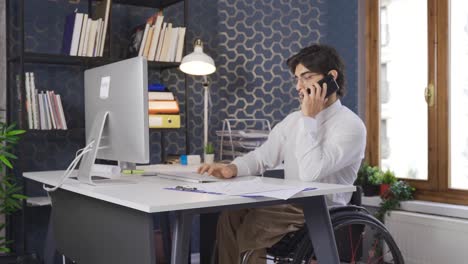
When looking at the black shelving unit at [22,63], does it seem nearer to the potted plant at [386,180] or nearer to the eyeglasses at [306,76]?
the eyeglasses at [306,76]

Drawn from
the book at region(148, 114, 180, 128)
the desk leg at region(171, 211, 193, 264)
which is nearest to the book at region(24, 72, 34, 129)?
the book at region(148, 114, 180, 128)

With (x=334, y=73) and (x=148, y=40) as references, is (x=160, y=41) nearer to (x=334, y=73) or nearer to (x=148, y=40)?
(x=148, y=40)

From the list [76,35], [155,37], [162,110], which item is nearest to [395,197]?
[162,110]

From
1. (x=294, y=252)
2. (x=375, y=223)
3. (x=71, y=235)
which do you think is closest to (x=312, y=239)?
(x=294, y=252)

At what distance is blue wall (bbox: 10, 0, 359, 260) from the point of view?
136 inches

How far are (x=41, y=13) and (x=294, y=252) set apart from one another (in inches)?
86.6

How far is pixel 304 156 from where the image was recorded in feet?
7.43

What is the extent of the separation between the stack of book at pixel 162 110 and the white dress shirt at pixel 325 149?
929mm

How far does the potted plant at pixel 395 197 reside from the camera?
3.71 metres

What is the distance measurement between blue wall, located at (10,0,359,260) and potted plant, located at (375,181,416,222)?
0.75 meters

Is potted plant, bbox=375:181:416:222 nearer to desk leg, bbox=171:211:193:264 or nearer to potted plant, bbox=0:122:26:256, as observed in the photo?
potted plant, bbox=0:122:26:256

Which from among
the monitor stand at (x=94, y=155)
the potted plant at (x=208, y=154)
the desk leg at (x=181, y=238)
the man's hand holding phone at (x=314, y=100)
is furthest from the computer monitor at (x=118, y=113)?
the potted plant at (x=208, y=154)

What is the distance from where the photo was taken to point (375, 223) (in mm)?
2193

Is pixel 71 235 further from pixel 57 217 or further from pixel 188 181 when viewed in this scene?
pixel 188 181
